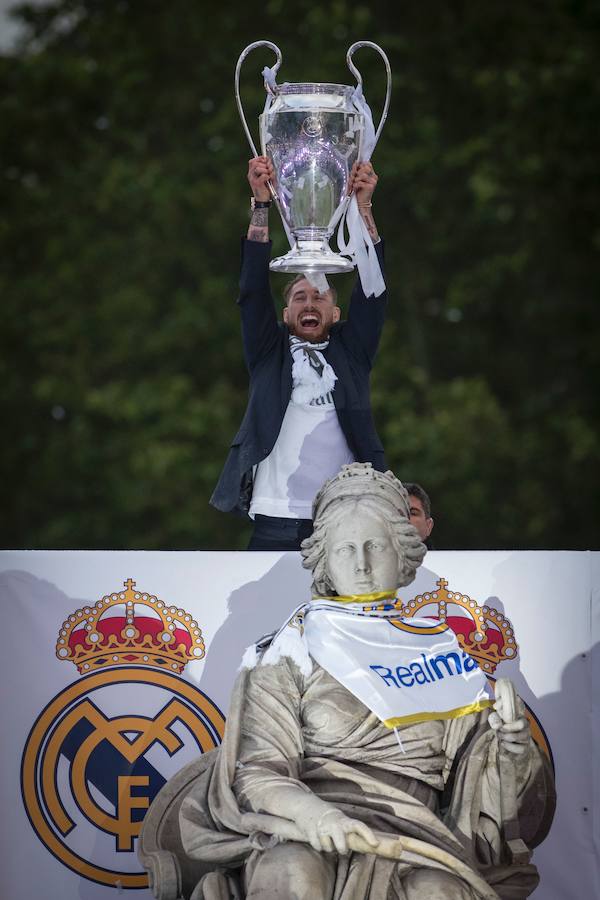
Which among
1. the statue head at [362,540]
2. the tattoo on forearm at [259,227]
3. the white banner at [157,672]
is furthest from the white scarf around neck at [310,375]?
the statue head at [362,540]

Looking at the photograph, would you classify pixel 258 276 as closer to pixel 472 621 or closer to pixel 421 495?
pixel 421 495

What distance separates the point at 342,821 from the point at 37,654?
1.50m

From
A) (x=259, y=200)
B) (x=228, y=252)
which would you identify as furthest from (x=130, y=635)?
(x=228, y=252)

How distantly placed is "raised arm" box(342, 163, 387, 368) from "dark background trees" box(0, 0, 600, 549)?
8071 mm

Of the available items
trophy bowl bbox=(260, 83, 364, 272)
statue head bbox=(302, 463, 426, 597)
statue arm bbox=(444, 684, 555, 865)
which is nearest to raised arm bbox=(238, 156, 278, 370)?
trophy bowl bbox=(260, 83, 364, 272)

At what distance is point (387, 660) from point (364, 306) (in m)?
1.69

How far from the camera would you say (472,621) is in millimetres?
5332

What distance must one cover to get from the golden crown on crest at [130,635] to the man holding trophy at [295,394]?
54 cm

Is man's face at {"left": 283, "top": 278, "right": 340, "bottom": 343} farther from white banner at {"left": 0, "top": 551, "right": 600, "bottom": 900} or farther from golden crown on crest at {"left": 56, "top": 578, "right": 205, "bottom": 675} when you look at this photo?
golden crown on crest at {"left": 56, "top": 578, "right": 205, "bottom": 675}

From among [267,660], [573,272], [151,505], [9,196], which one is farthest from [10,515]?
[267,660]

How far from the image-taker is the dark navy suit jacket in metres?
5.79

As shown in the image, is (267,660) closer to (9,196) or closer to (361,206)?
(361,206)

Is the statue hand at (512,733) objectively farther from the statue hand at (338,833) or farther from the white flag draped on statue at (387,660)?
the statue hand at (338,833)

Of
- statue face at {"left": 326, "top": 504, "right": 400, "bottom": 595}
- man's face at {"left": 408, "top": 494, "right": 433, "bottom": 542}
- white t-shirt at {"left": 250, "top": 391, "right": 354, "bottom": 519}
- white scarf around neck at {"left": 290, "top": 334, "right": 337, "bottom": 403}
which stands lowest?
statue face at {"left": 326, "top": 504, "right": 400, "bottom": 595}
